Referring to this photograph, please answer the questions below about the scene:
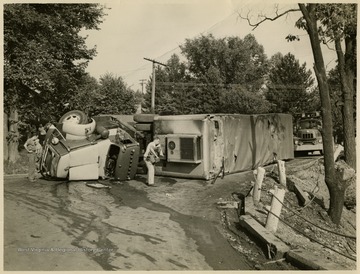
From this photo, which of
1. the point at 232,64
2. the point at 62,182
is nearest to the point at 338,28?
the point at 62,182

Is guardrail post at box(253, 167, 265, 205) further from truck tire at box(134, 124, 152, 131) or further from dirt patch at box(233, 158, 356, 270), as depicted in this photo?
truck tire at box(134, 124, 152, 131)

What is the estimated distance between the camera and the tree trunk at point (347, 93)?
32.9 ft

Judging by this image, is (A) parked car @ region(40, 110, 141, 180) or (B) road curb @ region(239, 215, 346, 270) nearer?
(B) road curb @ region(239, 215, 346, 270)

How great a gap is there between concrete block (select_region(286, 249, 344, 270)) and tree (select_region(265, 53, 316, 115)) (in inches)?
1278

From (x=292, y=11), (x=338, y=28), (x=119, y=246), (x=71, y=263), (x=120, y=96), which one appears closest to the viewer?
(x=71, y=263)

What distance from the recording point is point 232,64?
1350 inches

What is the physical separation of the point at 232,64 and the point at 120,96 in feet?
47.9

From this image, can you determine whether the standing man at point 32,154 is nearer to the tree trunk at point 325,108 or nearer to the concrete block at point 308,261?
the concrete block at point 308,261

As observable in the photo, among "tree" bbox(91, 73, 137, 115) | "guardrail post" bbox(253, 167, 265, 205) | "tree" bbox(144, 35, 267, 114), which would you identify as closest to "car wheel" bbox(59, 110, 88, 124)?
"guardrail post" bbox(253, 167, 265, 205)

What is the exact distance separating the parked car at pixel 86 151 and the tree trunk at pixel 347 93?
5.98 metres

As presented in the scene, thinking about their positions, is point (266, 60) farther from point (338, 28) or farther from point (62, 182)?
point (62, 182)

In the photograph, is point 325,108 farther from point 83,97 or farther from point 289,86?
point 289,86

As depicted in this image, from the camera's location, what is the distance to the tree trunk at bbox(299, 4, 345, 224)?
7.53 metres

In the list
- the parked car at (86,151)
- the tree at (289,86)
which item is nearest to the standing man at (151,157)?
the parked car at (86,151)
